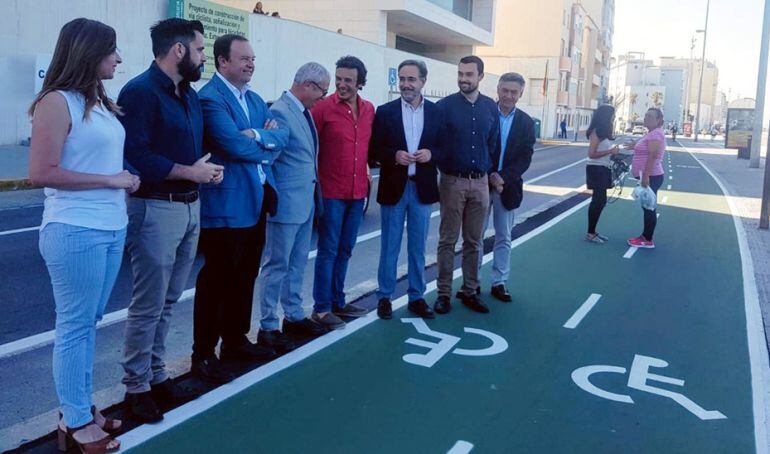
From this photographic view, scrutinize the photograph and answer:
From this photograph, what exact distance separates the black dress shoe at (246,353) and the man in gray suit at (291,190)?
142mm

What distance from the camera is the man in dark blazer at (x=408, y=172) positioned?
5977 mm

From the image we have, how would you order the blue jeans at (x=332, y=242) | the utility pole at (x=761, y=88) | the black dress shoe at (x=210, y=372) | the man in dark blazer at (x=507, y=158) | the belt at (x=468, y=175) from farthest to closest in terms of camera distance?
the utility pole at (x=761, y=88) < the man in dark blazer at (x=507, y=158) < the belt at (x=468, y=175) < the blue jeans at (x=332, y=242) < the black dress shoe at (x=210, y=372)

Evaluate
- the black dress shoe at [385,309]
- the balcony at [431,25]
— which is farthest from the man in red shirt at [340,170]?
the balcony at [431,25]

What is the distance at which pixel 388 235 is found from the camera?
625 centimetres

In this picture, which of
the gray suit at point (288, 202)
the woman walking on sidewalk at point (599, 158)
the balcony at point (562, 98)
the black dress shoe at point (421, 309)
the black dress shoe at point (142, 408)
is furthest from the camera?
the balcony at point (562, 98)

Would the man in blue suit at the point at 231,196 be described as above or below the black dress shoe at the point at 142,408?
above

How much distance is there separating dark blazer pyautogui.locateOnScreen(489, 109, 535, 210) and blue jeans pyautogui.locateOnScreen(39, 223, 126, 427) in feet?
14.0

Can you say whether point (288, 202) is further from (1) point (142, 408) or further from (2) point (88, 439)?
(2) point (88, 439)

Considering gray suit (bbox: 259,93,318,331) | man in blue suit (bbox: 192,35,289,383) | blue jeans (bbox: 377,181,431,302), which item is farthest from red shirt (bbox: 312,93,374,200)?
man in blue suit (bbox: 192,35,289,383)

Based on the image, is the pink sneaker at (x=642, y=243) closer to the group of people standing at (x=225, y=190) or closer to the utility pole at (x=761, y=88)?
the group of people standing at (x=225, y=190)

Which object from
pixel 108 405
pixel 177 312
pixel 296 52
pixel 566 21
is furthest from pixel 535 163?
pixel 566 21

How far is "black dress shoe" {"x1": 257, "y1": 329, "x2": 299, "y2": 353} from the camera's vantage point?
207 inches

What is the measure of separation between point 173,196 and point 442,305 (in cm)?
330

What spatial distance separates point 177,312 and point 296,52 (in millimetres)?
19072
